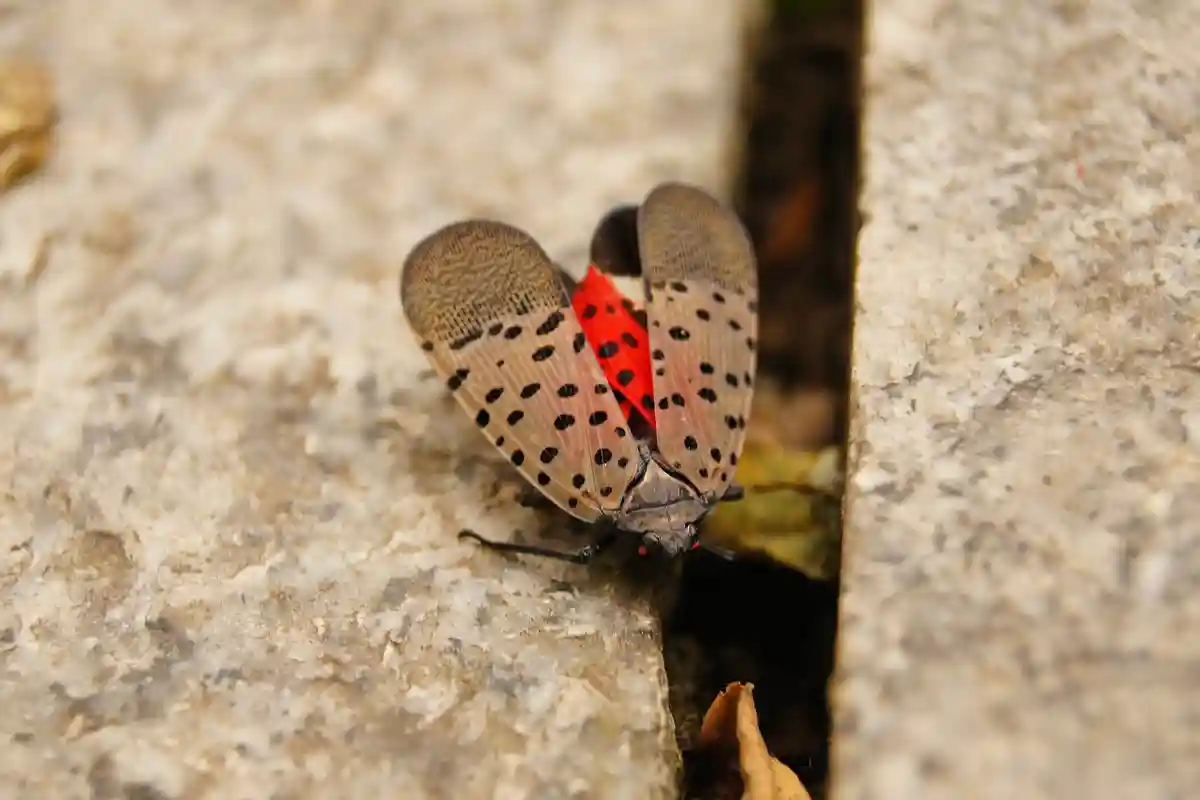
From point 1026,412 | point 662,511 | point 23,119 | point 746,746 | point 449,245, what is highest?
point 23,119

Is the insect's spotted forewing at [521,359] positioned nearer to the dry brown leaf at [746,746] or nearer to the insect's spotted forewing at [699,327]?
the insect's spotted forewing at [699,327]

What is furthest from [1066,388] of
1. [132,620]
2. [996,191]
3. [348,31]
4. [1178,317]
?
[348,31]

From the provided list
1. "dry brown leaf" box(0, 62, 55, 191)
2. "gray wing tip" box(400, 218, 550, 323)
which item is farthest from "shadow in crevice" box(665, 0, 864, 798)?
"dry brown leaf" box(0, 62, 55, 191)

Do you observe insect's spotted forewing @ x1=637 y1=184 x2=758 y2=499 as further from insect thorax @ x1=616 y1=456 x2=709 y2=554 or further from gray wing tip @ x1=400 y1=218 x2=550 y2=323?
gray wing tip @ x1=400 y1=218 x2=550 y2=323

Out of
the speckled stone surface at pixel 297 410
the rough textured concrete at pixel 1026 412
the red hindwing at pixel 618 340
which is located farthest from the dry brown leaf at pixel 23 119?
the rough textured concrete at pixel 1026 412

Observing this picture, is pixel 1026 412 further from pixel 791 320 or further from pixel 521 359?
pixel 791 320

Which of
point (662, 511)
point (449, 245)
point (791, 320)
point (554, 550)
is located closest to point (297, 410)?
point (449, 245)
